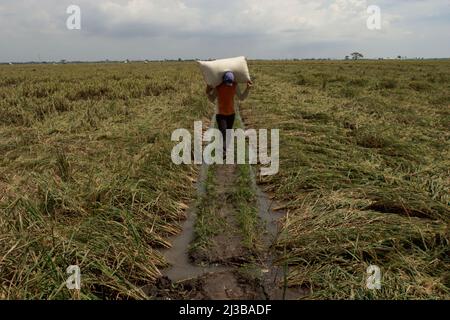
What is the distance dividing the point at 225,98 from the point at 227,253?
341cm

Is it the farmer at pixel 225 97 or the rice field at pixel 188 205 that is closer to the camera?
the rice field at pixel 188 205

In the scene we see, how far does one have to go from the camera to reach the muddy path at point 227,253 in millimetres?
2812

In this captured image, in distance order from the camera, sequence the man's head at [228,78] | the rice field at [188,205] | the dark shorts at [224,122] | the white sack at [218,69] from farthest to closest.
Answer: the dark shorts at [224,122] < the white sack at [218,69] < the man's head at [228,78] < the rice field at [188,205]

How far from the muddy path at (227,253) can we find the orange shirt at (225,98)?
1.81 meters

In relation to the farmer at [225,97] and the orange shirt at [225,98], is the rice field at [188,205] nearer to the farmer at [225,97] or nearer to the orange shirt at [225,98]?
the farmer at [225,97]

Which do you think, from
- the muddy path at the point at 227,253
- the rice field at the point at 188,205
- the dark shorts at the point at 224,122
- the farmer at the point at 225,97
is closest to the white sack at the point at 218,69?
the farmer at the point at 225,97

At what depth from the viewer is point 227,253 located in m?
3.34

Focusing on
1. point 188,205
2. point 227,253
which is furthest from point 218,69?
point 227,253

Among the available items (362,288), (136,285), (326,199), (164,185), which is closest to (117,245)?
(136,285)

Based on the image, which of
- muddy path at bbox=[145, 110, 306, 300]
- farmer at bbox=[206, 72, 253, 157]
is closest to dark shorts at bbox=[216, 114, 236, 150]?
farmer at bbox=[206, 72, 253, 157]

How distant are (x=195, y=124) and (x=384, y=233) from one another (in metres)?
6.22

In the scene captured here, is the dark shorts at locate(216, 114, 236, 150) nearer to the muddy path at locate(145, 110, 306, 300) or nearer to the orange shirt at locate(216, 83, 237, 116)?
the orange shirt at locate(216, 83, 237, 116)

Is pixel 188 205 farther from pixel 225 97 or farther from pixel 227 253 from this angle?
pixel 225 97

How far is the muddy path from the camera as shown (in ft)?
9.23
